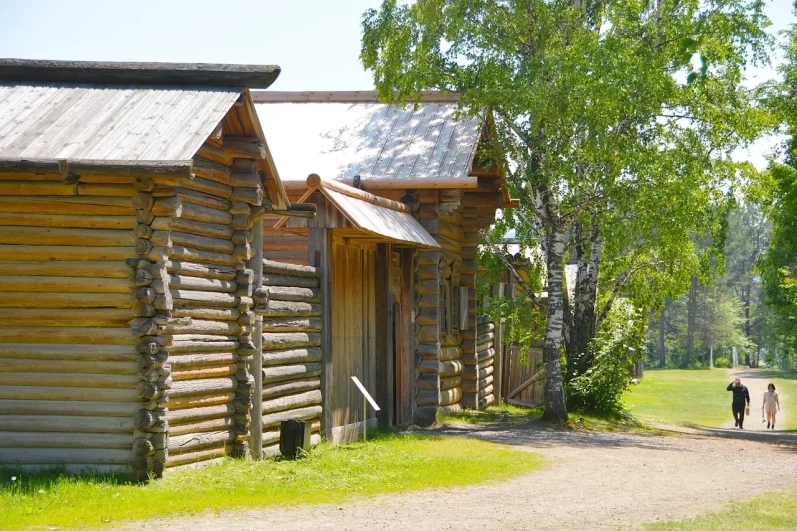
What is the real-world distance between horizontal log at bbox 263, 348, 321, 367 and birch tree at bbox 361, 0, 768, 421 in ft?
23.2

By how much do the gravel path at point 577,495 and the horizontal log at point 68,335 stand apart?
2.39 m

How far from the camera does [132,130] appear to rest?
11.2m

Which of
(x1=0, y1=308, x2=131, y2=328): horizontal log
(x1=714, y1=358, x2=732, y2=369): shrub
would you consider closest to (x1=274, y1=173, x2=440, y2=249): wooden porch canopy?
(x1=0, y1=308, x2=131, y2=328): horizontal log

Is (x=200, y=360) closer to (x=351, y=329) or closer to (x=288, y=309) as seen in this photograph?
(x=288, y=309)

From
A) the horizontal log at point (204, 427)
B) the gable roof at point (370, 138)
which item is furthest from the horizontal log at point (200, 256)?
the gable roof at point (370, 138)

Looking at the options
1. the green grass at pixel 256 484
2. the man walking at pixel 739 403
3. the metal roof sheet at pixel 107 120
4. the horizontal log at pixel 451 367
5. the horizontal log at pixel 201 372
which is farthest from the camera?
the man walking at pixel 739 403

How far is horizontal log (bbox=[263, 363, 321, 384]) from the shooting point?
1373cm

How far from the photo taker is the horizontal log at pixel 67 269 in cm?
1090

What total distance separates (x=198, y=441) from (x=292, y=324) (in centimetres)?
286

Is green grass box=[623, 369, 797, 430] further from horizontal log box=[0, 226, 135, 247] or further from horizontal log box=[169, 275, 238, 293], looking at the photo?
horizontal log box=[0, 226, 135, 247]

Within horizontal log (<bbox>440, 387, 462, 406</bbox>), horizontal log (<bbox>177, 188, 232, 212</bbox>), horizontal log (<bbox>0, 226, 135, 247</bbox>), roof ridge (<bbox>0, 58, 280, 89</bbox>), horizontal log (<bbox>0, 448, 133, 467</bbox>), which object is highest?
roof ridge (<bbox>0, 58, 280, 89</bbox>)

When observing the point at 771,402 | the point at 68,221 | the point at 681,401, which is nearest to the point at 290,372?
the point at 68,221

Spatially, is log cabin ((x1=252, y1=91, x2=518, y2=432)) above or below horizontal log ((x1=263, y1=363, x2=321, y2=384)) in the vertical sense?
above

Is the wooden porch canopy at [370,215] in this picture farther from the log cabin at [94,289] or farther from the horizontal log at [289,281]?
the log cabin at [94,289]
